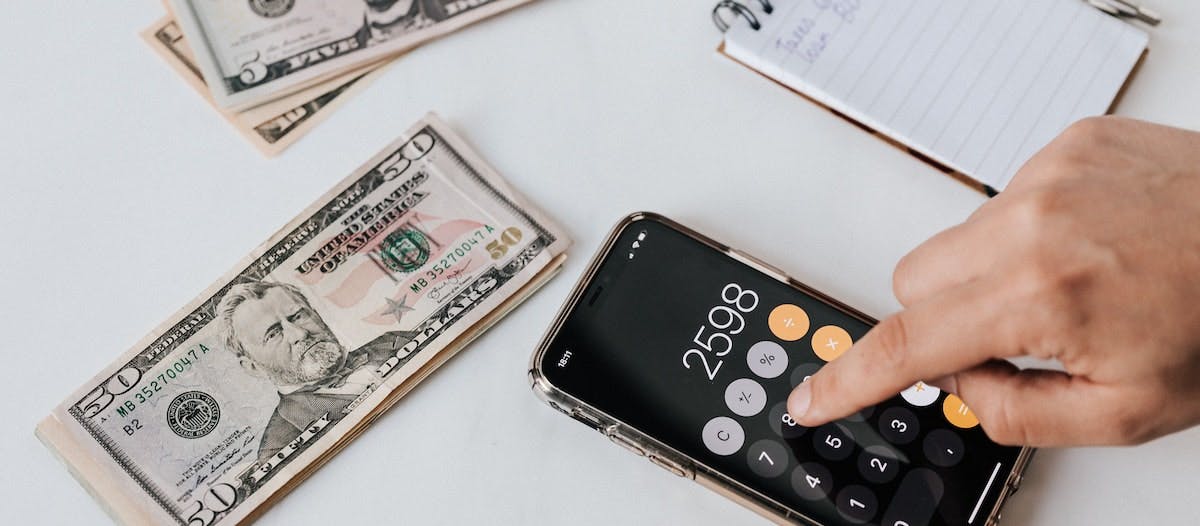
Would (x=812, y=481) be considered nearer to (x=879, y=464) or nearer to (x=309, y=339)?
(x=879, y=464)

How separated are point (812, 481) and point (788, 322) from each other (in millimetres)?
89

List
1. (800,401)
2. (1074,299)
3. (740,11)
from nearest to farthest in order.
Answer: (1074,299), (800,401), (740,11)

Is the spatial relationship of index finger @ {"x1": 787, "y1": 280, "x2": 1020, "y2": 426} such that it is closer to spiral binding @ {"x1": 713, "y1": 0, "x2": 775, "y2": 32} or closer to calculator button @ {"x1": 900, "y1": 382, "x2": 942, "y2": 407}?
calculator button @ {"x1": 900, "y1": 382, "x2": 942, "y2": 407}

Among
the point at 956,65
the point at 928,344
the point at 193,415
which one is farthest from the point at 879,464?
the point at 193,415

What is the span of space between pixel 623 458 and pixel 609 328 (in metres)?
0.07

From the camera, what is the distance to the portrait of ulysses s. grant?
521mm

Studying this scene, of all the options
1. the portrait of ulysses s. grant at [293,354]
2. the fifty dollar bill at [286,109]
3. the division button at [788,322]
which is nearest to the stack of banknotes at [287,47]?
the fifty dollar bill at [286,109]

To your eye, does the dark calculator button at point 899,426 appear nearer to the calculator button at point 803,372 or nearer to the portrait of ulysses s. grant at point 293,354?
the calculator button at point 803,372

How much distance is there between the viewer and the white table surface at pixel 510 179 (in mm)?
510

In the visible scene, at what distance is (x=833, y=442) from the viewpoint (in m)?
0.50

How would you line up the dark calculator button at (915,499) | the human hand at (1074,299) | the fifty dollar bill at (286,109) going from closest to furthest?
the human hand at (1074,299) < the dark calculator button at (915,499) < the fifty dollar bill at (286,109)

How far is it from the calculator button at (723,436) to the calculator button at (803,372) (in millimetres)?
43

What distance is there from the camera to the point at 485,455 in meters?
0.52

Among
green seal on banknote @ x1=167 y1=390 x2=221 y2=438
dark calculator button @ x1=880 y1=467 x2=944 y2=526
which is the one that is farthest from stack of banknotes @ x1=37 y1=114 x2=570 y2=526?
dark calculator button @ x1=880 y1=467 x2=944 y2=526
